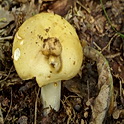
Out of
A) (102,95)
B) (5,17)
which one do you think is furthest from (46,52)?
(5,17)

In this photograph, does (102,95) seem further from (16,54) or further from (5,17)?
(5,17)

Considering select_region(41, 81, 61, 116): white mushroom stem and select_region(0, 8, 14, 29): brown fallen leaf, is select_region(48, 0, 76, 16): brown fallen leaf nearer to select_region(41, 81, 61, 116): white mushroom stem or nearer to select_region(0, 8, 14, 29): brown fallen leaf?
select_region(0, 8, 14, 29): brown fallen leaf

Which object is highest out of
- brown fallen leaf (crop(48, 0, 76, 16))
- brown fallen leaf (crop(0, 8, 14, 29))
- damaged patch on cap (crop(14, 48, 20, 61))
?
brown fallen leaf (crop(48, 0, 76, 16))

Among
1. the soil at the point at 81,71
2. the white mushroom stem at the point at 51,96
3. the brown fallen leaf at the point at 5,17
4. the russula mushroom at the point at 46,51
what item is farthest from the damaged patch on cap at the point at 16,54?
the brown fallen leaf at the point at 5,17

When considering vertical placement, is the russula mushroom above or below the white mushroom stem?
above

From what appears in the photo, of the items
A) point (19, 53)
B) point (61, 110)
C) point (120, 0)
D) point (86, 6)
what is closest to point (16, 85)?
point (61, 110)

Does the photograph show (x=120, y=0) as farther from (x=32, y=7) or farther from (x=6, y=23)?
(x=6, y=23)

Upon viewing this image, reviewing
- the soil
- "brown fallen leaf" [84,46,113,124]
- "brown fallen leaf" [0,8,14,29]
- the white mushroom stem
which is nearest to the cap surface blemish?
the white mushroom stem
